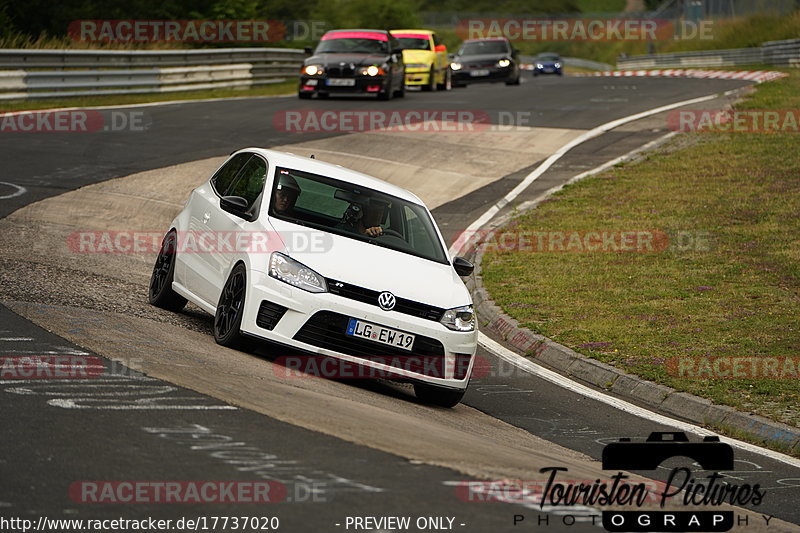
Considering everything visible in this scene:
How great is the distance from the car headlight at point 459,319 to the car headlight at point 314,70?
72.4 ft

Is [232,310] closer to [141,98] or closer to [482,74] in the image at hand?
[141,98]

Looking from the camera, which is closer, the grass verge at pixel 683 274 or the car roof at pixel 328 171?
the car roof at pixel 328 171

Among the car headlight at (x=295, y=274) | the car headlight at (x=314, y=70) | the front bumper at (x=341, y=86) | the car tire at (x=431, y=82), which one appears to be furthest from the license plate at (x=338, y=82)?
the car headlight at (x=295, y=274)


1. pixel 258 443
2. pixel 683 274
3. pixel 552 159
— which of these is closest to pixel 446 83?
pixel 552 159

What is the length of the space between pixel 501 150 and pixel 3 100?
36.7ft

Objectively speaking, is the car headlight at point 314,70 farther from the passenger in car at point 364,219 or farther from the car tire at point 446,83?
the passenger in car at point 364,219

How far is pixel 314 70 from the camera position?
30.2 meters

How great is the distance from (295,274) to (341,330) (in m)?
0.55

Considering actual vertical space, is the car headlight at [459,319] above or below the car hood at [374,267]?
below

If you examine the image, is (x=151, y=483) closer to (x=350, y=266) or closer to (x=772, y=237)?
(x=350, y=266)

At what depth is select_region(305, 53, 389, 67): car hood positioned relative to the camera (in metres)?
30.3

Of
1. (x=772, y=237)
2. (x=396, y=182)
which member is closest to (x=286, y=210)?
(x=772, y=237)

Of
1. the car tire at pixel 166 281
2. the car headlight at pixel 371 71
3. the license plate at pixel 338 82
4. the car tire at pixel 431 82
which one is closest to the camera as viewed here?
the car tire at pixel 166 281

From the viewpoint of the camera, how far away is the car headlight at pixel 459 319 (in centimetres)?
864
